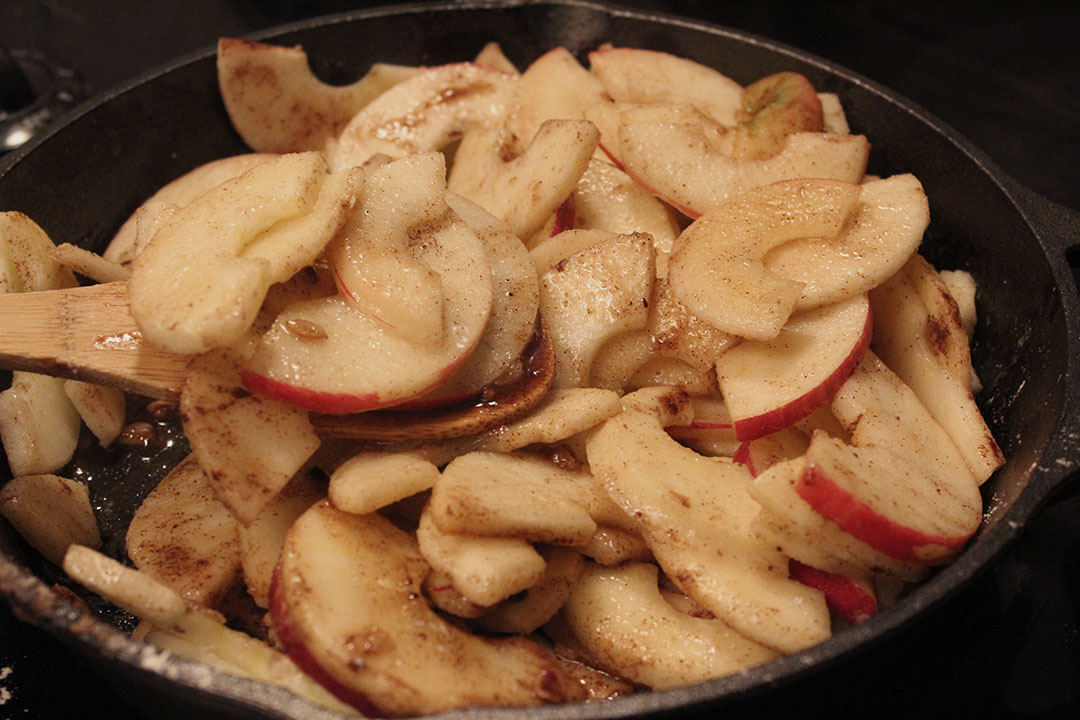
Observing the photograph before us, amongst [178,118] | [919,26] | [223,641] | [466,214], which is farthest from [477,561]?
[919,26]

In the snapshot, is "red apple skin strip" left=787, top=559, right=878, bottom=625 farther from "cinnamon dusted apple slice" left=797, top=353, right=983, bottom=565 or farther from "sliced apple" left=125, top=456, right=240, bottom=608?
"sliced apple" left=125, top=456, right=240, bottom=608

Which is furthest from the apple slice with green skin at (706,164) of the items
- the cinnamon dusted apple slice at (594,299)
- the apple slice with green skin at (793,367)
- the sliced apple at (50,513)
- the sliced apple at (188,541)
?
the sliced apple at (50,513)

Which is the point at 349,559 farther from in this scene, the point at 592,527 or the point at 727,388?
the point at 727,388

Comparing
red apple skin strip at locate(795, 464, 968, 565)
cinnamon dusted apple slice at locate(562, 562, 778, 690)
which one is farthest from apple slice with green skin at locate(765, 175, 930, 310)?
cinnamon dusted apple slice at locate(562, 562, 778, 690)

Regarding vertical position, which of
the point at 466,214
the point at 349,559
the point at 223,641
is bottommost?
the point at 223,641

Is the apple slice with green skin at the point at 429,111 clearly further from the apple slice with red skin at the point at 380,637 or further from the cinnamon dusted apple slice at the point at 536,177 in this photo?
the apple slice with red skin at the point at 380,637
